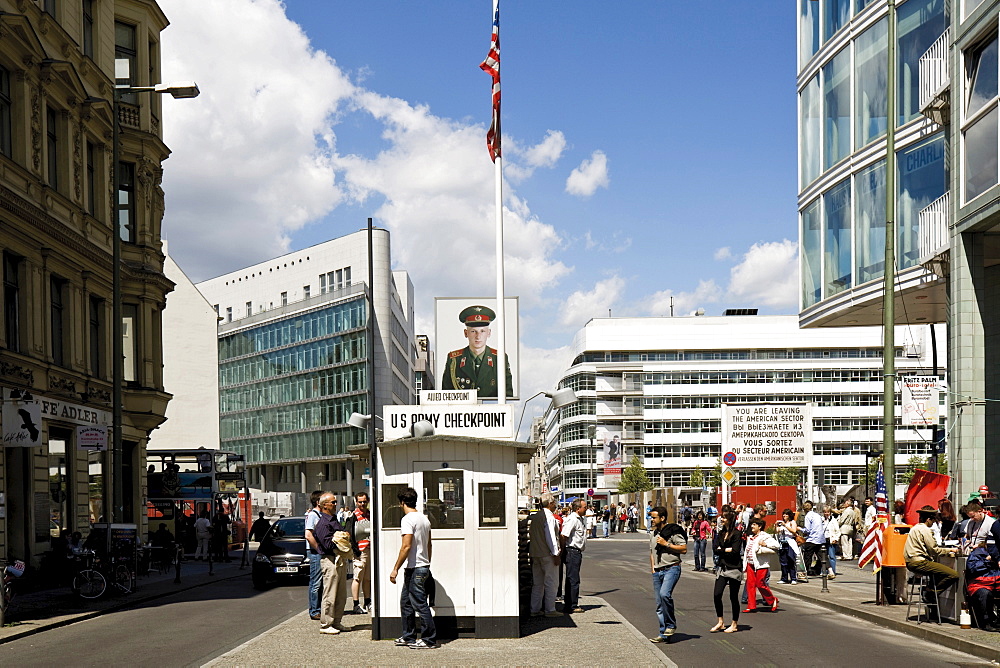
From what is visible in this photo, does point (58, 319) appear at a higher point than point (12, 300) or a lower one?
lower

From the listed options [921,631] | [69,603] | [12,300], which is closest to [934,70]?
[921,631]

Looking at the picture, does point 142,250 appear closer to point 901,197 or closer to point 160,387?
point 160,387

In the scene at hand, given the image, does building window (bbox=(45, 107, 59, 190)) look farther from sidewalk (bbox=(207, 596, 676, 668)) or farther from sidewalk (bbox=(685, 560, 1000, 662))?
sidewalk (bbox=(685, 560, 1000, 662))

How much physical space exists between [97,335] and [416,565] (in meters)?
21.0

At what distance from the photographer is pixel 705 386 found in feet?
393

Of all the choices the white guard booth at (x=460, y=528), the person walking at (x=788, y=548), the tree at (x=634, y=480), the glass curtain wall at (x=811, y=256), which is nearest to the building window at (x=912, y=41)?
the glass curtain wall at (x=811, y=256)

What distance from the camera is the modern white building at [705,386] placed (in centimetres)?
11638

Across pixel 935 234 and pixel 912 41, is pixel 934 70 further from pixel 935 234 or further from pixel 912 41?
pixel 935 234

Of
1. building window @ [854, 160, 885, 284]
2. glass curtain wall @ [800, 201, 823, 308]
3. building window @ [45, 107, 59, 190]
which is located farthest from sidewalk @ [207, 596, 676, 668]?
glass curtain wall @ [800, 201, 823, 308]

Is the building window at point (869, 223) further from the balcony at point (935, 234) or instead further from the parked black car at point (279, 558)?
the parked black car at point (279, 558)

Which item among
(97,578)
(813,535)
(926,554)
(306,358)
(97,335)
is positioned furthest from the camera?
(306,358)

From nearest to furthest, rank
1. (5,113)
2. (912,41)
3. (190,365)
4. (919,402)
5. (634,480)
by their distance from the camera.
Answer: (5,113) → (912,41) → (919,402) → (190,365) → (634,480)

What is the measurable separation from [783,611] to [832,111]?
1676cm

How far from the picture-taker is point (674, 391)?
119125 mm
